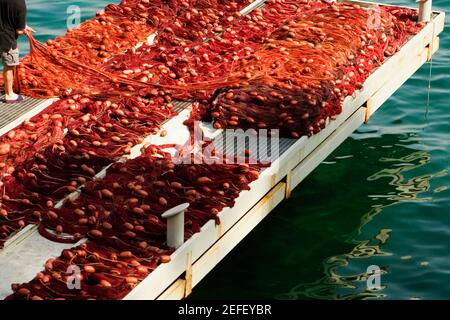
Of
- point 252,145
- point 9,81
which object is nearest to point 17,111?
point 9,81

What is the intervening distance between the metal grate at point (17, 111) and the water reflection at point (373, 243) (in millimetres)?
3328

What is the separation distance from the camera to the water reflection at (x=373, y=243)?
34.6 ft

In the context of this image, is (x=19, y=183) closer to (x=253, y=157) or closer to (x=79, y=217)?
(x=79, y=217)

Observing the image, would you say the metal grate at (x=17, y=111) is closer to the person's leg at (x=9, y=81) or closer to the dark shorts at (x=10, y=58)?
the person's leg at (x=9, y=81)

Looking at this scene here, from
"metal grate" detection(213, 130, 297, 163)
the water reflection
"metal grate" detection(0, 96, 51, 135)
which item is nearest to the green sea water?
the water reflection

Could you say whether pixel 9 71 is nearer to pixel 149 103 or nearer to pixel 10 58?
pixel 10 58

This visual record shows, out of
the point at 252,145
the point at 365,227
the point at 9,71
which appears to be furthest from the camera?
the point at 365,227

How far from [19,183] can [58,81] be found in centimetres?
212

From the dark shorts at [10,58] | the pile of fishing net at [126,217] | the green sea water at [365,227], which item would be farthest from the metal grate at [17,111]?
the green sea water at [365,227]

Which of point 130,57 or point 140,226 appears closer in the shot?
point 140,226

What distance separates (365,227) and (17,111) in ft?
13.6

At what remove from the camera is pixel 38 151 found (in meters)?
10.3

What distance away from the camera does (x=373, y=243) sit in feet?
37.6
